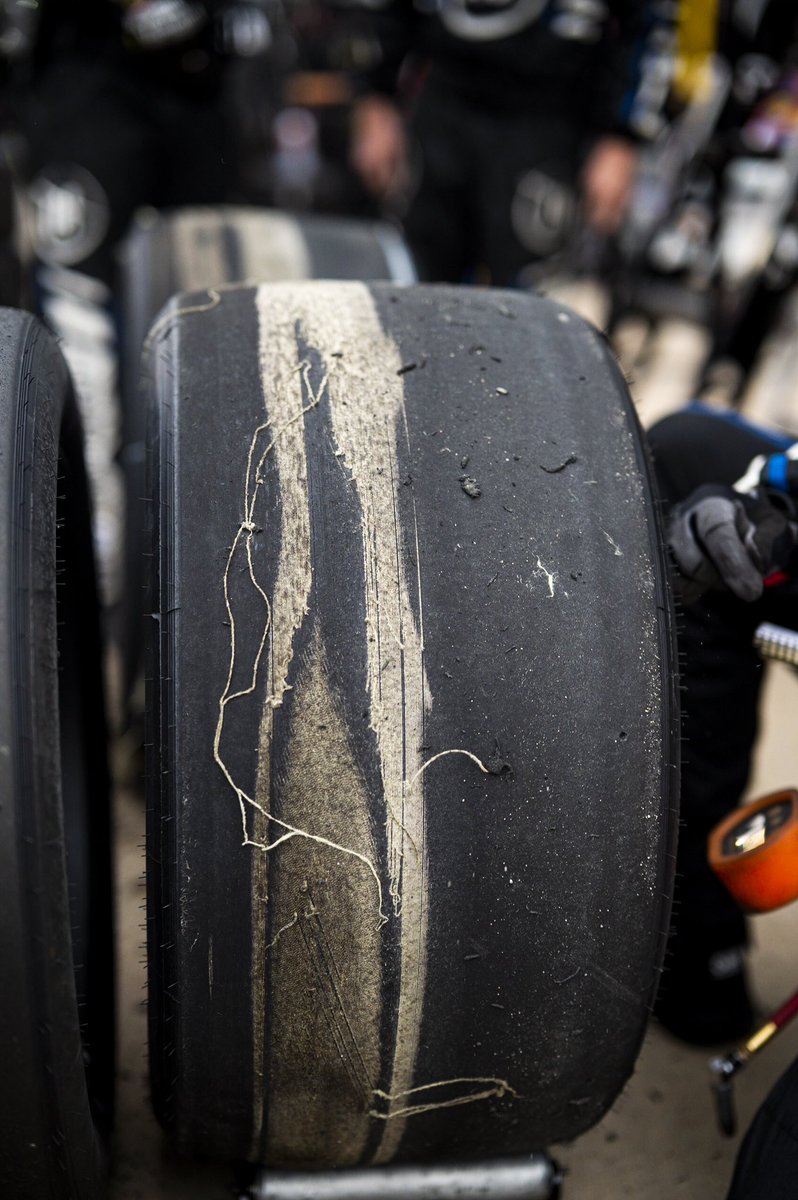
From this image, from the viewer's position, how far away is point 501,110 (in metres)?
3.65

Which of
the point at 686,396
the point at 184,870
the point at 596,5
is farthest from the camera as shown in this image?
the point at 686,396

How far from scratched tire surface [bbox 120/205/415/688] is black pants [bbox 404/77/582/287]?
135 cm

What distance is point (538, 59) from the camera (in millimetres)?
3613

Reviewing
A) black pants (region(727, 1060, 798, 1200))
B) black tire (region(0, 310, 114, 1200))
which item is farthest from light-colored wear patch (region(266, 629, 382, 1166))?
black pants (region(727, 1060, 798, 1200))

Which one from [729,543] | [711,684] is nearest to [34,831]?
[729,543]

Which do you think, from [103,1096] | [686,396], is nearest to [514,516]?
[103,1096]

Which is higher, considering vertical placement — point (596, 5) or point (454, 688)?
point (596, 5)

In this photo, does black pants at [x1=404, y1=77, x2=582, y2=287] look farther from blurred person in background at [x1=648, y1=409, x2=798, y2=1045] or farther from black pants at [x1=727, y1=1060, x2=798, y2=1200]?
black pants at [x1=727, y1=1060, x2=798, y2=1200]

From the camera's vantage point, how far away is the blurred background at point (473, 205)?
1699 millimetres

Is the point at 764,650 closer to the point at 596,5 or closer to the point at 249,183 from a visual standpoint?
the point at 596,5

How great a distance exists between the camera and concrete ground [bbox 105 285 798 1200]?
1.49 metres

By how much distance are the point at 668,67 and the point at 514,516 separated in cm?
347

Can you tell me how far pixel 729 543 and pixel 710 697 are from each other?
1.36ft

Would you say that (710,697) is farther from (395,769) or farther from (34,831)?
(34,831)
